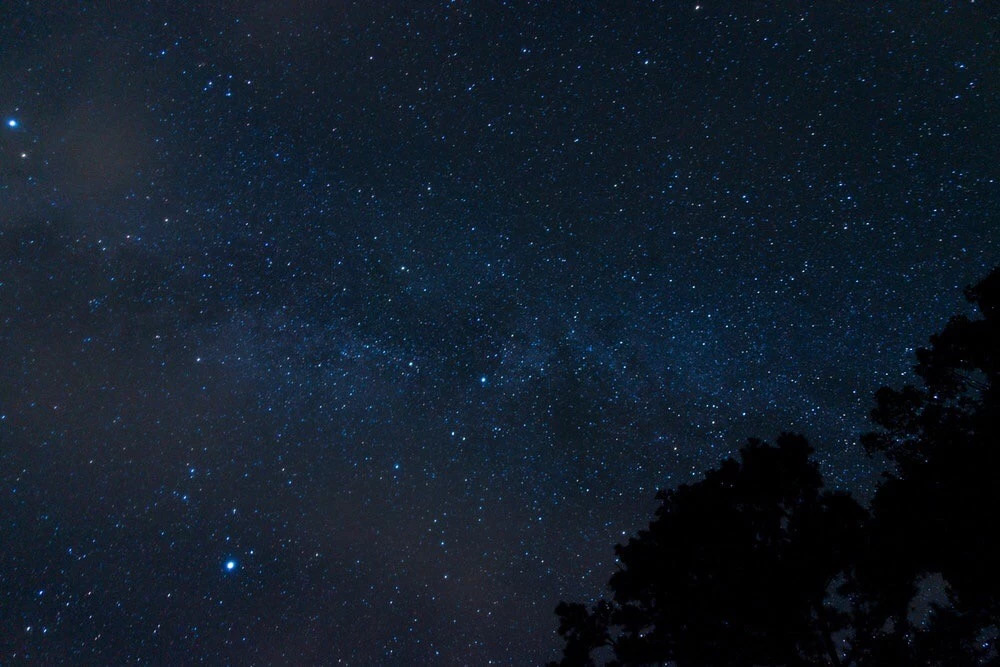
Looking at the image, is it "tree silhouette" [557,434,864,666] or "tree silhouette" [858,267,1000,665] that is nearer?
"tree silhouette" [858,267,1000,665]

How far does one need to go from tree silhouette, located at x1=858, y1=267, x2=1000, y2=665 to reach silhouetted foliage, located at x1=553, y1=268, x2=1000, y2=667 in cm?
2

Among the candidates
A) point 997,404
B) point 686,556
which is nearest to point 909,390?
point 997,404

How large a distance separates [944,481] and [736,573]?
409 cm

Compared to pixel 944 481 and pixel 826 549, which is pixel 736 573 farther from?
pixel 944 481

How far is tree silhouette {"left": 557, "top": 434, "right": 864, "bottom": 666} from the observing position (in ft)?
34.3

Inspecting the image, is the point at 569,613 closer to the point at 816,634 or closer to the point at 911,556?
the point at 816,634

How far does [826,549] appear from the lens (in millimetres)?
10414

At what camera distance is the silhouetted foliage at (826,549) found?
27.0 feet

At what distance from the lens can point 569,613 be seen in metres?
13.3

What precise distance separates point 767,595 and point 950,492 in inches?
151

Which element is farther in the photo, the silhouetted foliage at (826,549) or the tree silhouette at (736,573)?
the tree silhouette at (736,573)

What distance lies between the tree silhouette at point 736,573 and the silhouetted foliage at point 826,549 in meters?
0.02

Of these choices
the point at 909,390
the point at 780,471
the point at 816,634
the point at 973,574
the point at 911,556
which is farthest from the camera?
the point at 780,471

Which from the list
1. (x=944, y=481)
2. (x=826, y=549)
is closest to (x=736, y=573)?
(x=826, y=549)
